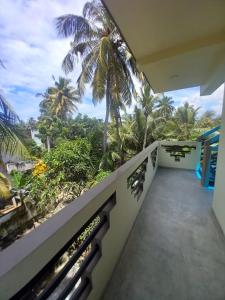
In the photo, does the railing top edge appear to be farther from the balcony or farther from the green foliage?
the green foliage

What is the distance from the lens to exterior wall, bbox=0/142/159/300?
0.63 metres

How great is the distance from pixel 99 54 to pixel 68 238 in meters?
7.20

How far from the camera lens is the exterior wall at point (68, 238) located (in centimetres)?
63

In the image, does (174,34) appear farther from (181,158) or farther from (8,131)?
(8,131)

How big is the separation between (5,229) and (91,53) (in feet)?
25.3

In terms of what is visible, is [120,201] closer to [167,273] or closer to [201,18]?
[167,273]

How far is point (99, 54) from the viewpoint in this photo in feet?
21.8

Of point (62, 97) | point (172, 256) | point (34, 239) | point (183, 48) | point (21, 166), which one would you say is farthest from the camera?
point (62, 97)

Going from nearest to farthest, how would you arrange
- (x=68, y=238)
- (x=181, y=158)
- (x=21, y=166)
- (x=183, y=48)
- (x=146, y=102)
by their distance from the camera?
1. (x=68, y=238)
2. (x=183, y=48)
3. (x=181, y=158)
4. (x=146, y=102)
5. (x=21, y=166)

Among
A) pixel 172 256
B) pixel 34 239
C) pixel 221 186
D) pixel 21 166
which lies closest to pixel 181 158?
pixel 221 186

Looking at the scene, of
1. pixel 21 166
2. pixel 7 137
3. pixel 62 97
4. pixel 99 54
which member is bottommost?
pixel 21 166

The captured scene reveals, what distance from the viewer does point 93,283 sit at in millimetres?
1273

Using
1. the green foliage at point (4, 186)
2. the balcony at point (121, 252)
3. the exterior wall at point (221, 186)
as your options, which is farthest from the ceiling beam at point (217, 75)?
the green foliage at point (4, 186)

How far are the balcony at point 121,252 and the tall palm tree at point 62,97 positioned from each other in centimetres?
2023
